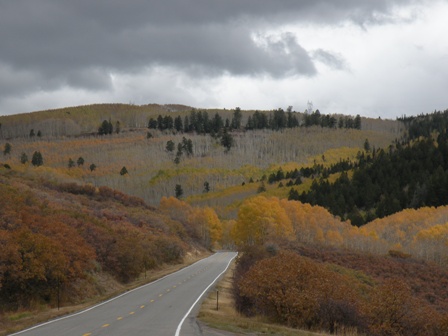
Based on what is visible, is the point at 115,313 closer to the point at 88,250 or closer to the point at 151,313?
the point at 151,313

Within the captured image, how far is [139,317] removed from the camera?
22406 mm

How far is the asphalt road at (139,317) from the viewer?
60.7 feet

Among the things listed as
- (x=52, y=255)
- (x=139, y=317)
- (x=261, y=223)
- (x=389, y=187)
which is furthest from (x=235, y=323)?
(x=389, y=187)

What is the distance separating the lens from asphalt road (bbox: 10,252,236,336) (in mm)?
18516

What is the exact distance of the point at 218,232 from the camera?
130750 mm

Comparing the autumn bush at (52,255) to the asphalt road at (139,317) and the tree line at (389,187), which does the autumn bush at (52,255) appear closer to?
the asphalt road at (139,317)

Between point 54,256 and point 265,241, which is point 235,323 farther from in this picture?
point 265,241

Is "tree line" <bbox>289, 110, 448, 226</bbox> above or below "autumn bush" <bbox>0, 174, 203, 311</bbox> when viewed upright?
below

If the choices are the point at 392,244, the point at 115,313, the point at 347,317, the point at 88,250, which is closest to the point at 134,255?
the point at 88,250

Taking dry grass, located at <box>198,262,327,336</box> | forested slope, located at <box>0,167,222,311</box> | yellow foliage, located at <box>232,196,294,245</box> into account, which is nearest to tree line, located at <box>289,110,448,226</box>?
yellow foliage, located at <box>232,196,294,245</box>

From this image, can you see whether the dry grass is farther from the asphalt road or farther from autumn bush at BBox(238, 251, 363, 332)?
autumn bush at BBox(238, 251, 363, 332)

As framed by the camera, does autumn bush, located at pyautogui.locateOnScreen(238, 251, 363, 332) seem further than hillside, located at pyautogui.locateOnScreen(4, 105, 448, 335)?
No

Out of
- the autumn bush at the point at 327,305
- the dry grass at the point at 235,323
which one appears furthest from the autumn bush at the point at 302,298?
the dry grass at the point at 235,323

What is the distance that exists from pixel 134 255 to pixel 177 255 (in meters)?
24.6
